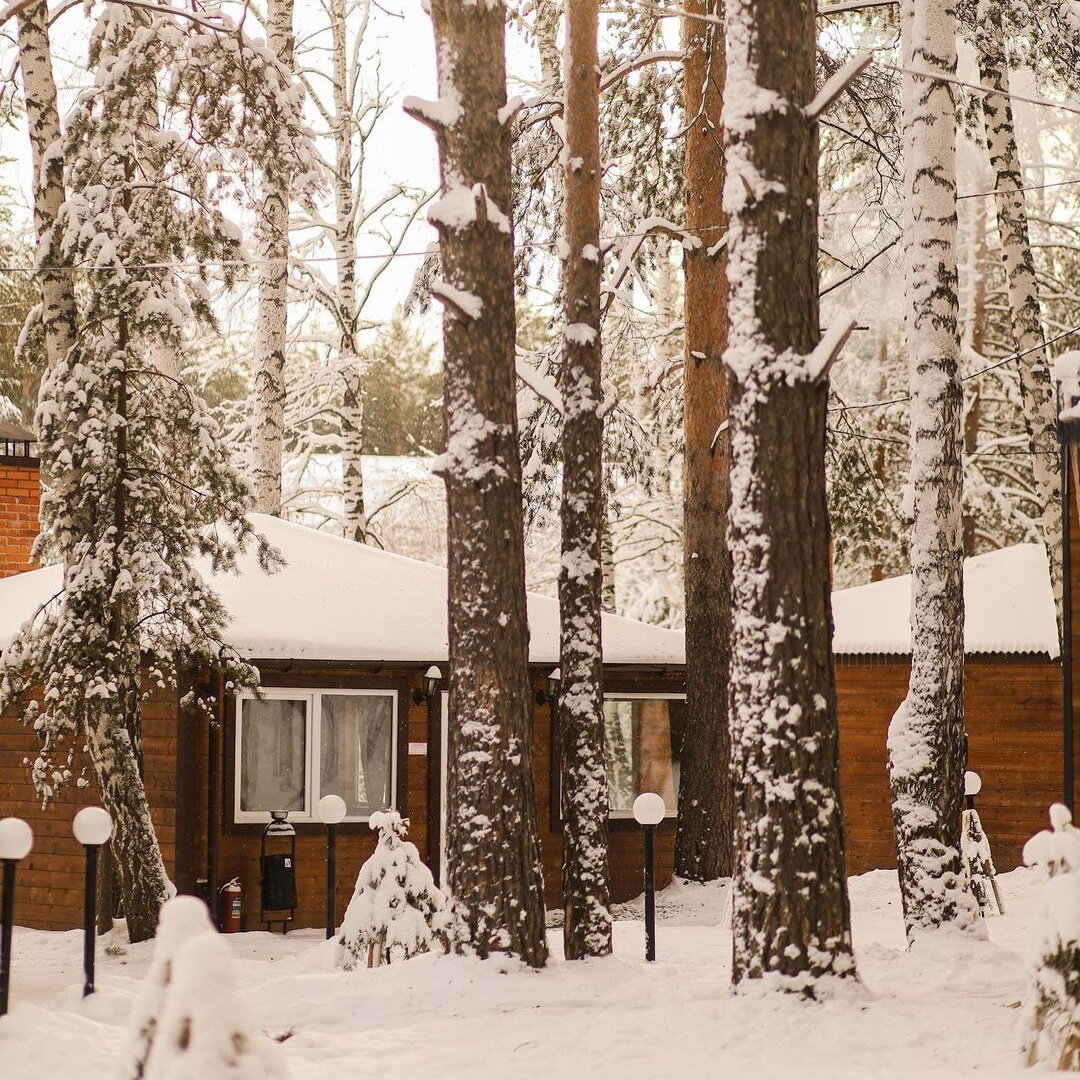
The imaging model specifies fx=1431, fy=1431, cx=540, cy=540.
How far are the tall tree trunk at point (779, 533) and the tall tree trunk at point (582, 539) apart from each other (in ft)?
6.65

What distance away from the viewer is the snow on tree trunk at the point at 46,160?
11469 millimetres

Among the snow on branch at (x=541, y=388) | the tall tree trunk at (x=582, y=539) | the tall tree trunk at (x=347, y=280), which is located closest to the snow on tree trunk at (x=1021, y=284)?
the tall tree trunk at (x=582, y=539)

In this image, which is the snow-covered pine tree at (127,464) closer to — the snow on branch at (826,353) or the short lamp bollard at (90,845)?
the short lamp bollard at (90,845)

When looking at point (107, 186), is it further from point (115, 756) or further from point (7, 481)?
point (7, 481)

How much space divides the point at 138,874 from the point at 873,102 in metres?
9.46

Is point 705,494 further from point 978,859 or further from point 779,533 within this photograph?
point 779,533

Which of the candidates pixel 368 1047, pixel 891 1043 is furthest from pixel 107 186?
pixel 891 1043

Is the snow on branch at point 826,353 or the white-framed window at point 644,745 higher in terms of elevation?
the snow on branch at point 826,353

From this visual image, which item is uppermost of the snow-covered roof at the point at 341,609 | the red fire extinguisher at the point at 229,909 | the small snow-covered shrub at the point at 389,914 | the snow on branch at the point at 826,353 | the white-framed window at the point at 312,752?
the snow on branch at the point at 826,353

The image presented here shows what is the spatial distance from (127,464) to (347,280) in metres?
10.9

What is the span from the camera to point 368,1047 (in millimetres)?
6164

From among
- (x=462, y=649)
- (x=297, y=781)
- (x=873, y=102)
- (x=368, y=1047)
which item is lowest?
(x=368, y=1047)

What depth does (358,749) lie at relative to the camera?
13.2m

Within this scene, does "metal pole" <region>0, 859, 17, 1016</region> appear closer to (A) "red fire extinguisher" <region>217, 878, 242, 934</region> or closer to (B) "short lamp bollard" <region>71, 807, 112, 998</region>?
(B) "short lamp bollard" <region>71, 807, 112, 998</region>
